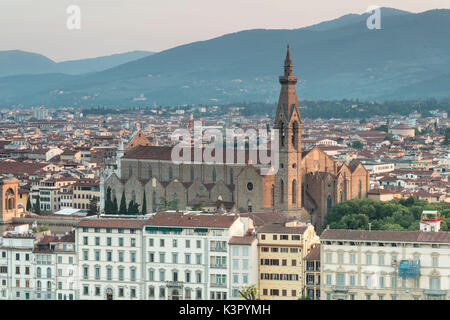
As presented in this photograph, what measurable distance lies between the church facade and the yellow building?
12.8 metres

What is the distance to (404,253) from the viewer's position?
27500 millimetres

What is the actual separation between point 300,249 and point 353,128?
114 metres

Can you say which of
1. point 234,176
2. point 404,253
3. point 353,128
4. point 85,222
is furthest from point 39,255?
point 353,128

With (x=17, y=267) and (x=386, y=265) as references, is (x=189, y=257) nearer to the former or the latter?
(x=17, y=267)

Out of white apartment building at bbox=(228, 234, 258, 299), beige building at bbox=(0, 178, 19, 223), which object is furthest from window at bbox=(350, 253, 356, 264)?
beige building at bbox=(0, 178, 19, 223)

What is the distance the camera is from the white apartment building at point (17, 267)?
31359 millimetres

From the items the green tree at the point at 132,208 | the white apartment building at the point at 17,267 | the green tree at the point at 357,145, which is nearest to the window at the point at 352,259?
the white apartment building at the point at 17,267

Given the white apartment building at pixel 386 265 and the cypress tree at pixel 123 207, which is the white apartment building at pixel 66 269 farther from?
the cypress tree at pixel 123 207

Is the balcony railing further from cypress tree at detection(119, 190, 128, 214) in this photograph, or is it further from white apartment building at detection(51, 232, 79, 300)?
cypress tree at detection(119, 190, 128, 214)

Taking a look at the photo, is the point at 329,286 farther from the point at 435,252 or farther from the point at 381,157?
the point at 381,157

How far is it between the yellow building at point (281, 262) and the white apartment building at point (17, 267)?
673 cm

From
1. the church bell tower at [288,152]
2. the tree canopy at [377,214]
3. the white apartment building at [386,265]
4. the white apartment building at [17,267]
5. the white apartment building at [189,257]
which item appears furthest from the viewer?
the church bell tower at [288,152]

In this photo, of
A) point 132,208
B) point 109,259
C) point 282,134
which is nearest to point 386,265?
point 109,259
